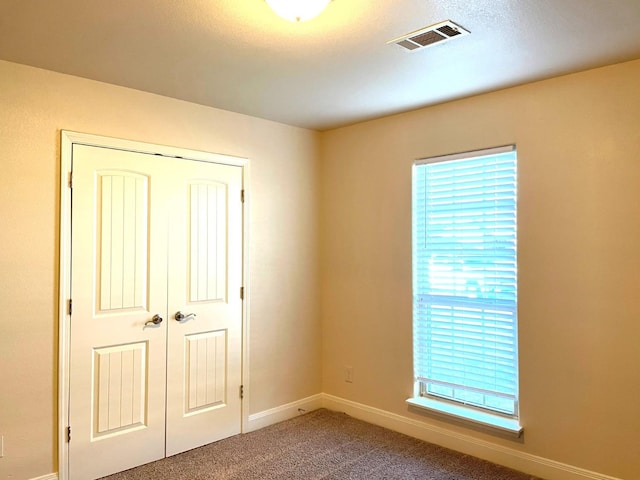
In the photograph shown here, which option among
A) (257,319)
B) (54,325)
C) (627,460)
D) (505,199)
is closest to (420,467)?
(627,460)

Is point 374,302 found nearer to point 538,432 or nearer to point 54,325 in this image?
point 538,432

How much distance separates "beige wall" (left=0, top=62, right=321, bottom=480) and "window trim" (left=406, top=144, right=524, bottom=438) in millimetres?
1142

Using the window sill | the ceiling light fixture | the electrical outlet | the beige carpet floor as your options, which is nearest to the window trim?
the window sill

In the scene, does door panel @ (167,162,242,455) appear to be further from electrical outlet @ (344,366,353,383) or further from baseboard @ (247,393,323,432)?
electrical outlet @ (344,366,353,383)

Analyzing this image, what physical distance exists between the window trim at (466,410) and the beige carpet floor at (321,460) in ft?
0.78

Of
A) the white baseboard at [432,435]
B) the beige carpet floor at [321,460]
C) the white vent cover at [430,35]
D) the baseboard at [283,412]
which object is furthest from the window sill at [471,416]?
the white vent cover at [430,35]

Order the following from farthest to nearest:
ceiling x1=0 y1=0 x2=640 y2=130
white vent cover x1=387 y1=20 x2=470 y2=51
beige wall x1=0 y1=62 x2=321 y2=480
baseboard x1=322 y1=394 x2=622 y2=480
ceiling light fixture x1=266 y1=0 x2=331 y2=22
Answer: baseboard x1=322 y1=394 x2=622 y2=480 < beige wall x1=0 y1=62 x2=321 y2=480 < white vent cover x1=387 y1=20 x2=470 y2=51 < ceiling x1=0 y1=0 x2=640 y2=130 < ceiling light fixture x1=266 y1=0 x2=331 y2=22

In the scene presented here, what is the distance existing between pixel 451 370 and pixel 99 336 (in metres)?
2.44

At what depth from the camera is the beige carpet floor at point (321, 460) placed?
3004mm

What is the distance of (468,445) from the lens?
10.8 ft

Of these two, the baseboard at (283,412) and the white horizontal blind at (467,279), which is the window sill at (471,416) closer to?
the white horizontal blind at (467,279)

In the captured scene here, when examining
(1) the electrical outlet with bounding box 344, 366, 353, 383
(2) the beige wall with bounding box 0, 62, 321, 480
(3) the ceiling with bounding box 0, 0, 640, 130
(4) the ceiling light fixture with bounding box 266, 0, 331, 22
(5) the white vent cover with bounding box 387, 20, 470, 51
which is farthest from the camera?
(1) the electrical outlet with bounding box 344, 366, 353, 383

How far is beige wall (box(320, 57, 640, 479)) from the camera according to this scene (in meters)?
2.70

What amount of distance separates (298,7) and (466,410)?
9.35 feet
